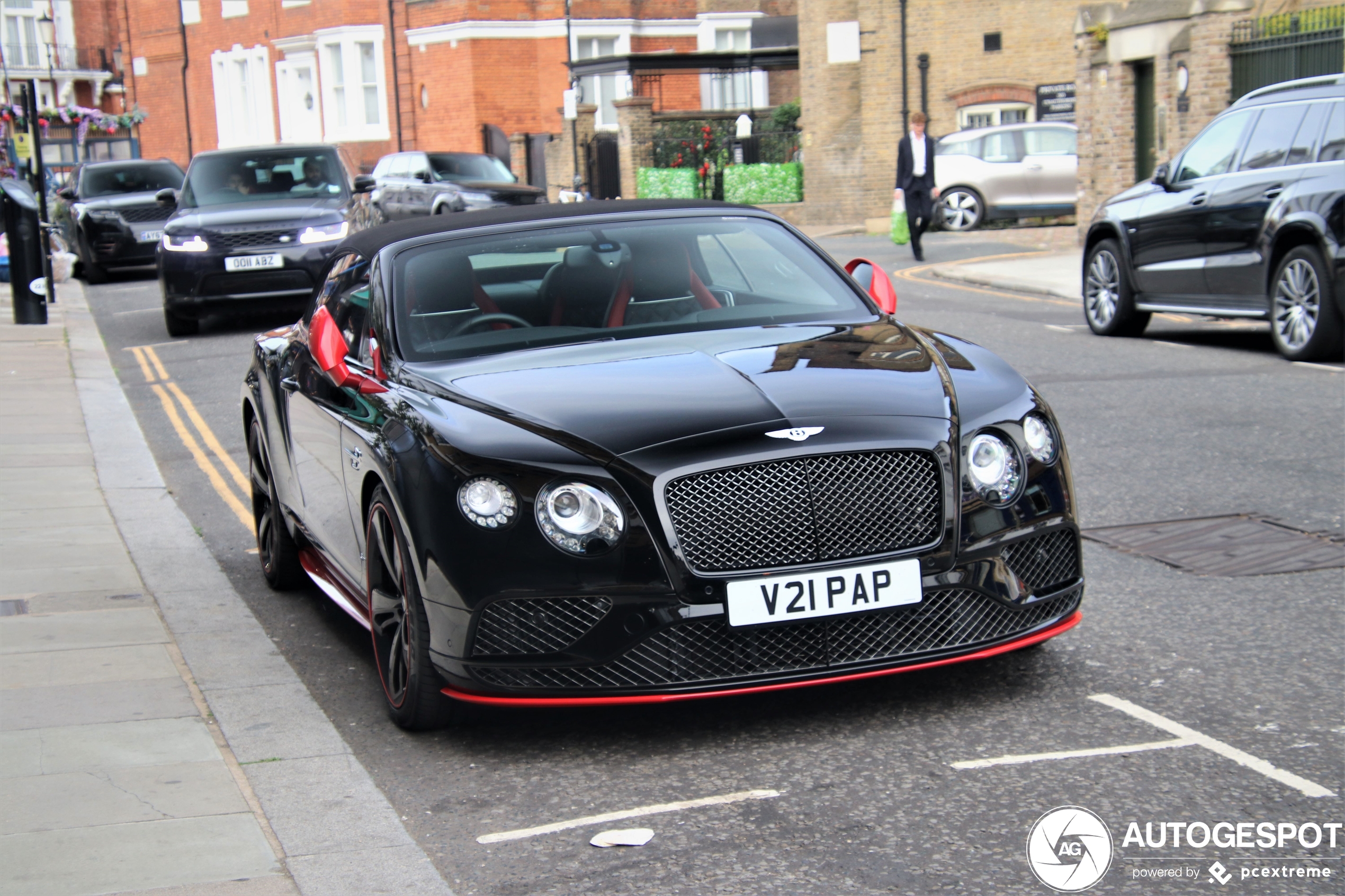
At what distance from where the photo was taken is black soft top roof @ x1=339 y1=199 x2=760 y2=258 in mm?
5875

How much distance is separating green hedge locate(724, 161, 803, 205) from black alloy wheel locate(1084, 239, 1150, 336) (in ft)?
73.7

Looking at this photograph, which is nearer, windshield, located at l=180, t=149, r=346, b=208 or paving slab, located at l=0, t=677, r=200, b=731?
paving slab, located at l=0, t=677, r=200, b=731

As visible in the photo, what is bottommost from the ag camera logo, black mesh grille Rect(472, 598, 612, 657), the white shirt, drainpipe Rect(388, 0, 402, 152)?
the ag camera logo

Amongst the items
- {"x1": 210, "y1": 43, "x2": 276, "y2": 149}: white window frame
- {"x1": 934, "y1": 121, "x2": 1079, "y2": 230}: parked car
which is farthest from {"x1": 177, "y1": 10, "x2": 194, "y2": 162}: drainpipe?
{"x1": 934, "y1": 121, "x2": 1079, "y2": 230}: parked car

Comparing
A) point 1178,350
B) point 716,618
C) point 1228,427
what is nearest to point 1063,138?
point 1178,350

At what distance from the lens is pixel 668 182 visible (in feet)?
123

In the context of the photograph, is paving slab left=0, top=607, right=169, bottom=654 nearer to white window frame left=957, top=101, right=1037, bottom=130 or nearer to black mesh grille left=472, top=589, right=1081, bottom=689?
black mesh grille left=472, top=589, right=1081, bottom=689

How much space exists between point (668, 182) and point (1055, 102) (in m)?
8.88

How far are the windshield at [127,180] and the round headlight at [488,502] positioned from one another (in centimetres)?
2325

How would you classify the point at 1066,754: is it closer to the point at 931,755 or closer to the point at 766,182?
the point at 931,755

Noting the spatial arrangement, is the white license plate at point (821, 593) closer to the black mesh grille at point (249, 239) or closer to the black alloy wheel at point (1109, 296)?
the black alloy wheel at point (1109, 296)

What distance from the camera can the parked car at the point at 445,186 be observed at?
1027 inches

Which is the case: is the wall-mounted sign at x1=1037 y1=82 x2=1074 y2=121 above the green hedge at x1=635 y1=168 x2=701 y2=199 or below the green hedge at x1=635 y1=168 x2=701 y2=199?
above

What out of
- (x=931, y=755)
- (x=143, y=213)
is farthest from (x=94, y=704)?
(x=143, y=213)
